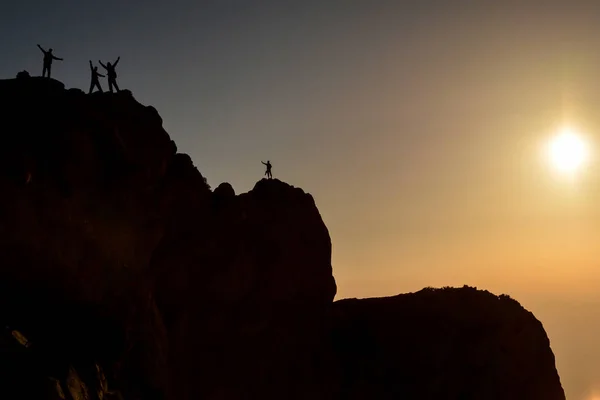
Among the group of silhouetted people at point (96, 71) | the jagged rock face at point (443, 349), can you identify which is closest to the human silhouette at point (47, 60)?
the group of silhouetted people at point (96, 71)

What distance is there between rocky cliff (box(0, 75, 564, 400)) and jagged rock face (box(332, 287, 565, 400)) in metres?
0.12

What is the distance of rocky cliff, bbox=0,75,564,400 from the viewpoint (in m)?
27.9

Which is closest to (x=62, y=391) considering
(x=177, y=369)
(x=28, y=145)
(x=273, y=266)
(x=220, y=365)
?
(x=28, y=145)

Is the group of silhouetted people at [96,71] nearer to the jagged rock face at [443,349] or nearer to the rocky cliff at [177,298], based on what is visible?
the rocky cliff at [177,298]

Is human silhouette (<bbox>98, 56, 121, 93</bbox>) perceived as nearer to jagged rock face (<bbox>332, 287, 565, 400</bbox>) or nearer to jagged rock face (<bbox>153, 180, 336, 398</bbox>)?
jagged rock face (<bbox>153, 180, 336, 398</bbox>)

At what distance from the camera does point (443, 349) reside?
5416 centimetres

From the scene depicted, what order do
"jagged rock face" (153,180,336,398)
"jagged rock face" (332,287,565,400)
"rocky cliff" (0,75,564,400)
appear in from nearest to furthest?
"rocky cliff" (0,75,564,400) < "jagged rock face" (153,180,336,398) < "jagged rock face" (332,287,565,400)

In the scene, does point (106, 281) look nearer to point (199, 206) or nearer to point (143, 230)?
point (143, 230)

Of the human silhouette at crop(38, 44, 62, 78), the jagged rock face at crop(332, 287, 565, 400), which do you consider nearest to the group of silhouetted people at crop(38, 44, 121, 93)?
the human silhouette at crop(38, 44, 62, 78)

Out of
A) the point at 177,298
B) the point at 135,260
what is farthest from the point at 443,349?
the point at 135,260

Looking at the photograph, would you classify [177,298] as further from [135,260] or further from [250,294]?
[135,260]

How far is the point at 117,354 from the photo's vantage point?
101ft

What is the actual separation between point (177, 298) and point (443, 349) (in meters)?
24.4

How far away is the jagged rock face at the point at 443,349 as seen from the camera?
5294 cm
